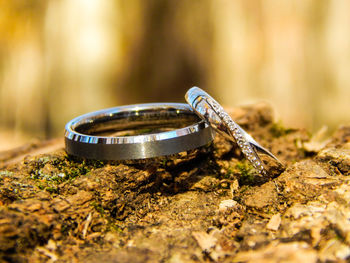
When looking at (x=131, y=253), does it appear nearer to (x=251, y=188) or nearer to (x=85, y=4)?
(x=251, y=188)

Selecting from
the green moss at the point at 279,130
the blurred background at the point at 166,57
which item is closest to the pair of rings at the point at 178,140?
the green moss at the point at 279,130

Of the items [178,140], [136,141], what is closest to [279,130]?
[178,140]

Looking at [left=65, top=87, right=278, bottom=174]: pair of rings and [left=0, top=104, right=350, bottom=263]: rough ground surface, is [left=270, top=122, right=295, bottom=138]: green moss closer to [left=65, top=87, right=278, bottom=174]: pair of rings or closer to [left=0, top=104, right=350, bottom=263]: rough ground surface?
[left=0, top=104, right=350, bottom=263]: rough ground surface

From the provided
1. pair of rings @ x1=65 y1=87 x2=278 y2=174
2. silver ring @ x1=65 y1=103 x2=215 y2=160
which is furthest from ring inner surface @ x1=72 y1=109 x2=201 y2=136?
pair of rings @ x1=65 y1=87 x2=278 y2=174

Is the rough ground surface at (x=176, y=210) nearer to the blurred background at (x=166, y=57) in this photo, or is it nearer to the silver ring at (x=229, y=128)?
the silver ring at (x=229, y=128)

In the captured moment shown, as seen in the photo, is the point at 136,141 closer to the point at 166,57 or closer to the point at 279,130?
the point at 279,130

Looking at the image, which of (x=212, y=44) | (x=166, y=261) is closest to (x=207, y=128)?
(x=166, y=261)

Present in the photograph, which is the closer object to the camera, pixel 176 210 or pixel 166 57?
pixel 176 210
